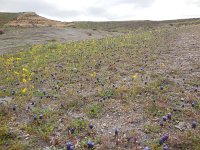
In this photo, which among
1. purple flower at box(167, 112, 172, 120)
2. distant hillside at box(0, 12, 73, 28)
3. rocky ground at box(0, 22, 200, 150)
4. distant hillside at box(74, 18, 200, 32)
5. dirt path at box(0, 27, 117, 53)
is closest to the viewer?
rocky ground at box(0, 22, 200, 150)

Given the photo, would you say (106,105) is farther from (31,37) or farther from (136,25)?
(136,25)

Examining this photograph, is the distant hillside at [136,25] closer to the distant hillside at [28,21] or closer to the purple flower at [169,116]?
the distant hillside at [28,21]

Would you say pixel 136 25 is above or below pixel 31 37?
below

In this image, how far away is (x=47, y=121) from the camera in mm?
9070

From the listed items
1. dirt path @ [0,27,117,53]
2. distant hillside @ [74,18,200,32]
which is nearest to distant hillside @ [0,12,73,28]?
distant hillside @ [74,18,200,32]

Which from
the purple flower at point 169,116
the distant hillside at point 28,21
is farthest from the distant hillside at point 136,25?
the purple flower at point 169,116

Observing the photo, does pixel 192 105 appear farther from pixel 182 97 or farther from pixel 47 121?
pixel 47 121

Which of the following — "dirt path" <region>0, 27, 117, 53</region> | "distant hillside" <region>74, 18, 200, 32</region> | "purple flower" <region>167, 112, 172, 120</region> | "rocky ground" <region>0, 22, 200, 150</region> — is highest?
"purple flower" <region>167, 112, 172, 120</region>

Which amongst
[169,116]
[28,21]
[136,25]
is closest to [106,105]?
[169,116]

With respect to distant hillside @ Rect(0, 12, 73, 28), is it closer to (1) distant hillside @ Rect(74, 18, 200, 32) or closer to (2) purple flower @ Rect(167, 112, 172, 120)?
(1) distant hillside @ Rect(74, 18, 200, 32)

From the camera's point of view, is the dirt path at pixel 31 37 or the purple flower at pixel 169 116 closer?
the purple flower at pixel 169 116

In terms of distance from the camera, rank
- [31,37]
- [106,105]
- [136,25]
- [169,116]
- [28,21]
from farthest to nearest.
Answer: [136,25] < [28,21] < [31,37] < [106,105] < [169,116]

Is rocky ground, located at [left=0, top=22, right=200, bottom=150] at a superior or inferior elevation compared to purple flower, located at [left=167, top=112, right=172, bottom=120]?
inferior

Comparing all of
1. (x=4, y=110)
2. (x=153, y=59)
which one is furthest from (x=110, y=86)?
(x=153, y=59)
